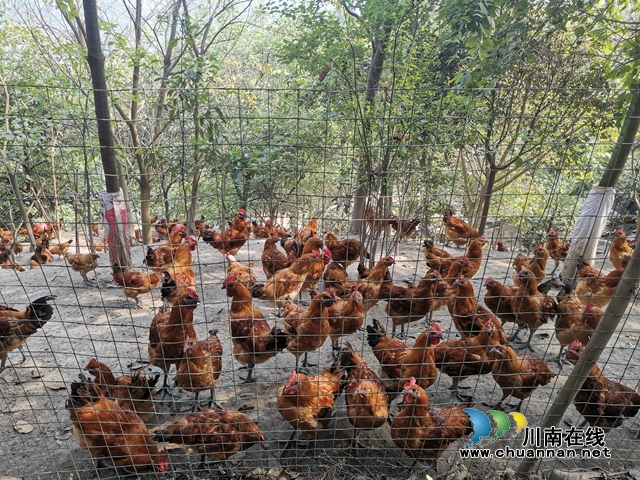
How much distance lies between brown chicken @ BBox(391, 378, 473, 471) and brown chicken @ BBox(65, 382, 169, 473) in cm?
193

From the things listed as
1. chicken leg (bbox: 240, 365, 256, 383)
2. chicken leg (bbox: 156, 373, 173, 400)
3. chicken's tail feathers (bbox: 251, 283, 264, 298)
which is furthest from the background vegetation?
chicken leg (bbox: 156, 373, 173, 400)

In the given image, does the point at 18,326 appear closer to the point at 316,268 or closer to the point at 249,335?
the point at 249,335

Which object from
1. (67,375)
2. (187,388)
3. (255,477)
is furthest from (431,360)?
(67,375)

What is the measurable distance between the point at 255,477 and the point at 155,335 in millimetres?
1729

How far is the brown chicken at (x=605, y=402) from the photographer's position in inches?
140

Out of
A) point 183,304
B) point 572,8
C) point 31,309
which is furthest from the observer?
point 31,309

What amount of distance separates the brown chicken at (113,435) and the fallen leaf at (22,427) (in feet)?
3.02

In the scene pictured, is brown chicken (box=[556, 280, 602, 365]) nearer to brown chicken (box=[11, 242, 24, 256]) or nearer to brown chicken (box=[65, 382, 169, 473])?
brown chicken (box=[65, 382, 169, 473])

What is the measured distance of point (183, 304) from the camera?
12.8 ft

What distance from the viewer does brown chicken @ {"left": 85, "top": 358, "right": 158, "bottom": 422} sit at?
3.46m

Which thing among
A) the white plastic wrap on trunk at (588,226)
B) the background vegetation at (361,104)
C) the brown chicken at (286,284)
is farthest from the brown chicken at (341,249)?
the white plastic wrap on trunk at (588,226)

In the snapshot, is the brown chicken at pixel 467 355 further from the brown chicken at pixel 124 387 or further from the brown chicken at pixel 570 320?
the brown chicken at pixel 124 387

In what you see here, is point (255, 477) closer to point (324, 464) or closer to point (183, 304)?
point (324, 464)

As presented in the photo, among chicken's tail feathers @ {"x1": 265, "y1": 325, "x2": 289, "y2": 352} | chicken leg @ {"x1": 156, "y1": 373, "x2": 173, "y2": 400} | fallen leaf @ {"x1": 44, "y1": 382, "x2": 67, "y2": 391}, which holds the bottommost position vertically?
fallen leaf @ {"x1": 44, "y1": 382, "x2": 67, "y2": 391}
